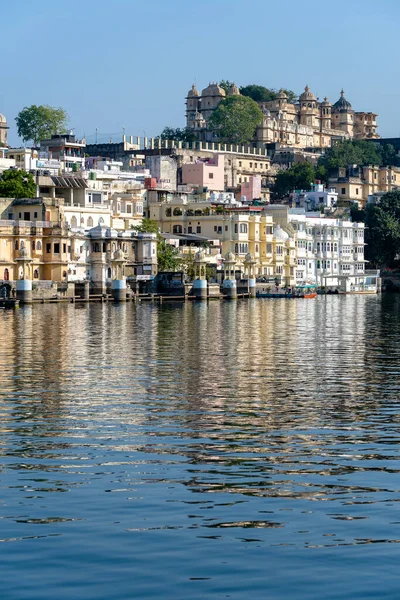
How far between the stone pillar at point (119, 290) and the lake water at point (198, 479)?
51.1 metres

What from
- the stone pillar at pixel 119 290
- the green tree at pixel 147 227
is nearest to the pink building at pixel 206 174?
the green tree at pixel 147 227

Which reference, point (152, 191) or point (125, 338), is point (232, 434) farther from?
point (152, 191)

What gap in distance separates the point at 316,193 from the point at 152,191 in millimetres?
39378

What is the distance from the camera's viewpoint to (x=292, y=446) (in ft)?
72.0

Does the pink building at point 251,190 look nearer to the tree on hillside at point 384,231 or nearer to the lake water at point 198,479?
the tree on hillside at point 384,231

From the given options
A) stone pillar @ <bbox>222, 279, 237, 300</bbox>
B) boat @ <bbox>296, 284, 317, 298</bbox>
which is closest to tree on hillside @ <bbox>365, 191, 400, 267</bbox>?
boat @ <bbox>296, 284, 317, 298</bbox>

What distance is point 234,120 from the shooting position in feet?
588

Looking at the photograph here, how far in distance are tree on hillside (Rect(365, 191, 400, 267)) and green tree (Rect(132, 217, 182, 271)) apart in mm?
41071

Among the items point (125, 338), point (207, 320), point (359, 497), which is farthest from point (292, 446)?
point (207, 320)

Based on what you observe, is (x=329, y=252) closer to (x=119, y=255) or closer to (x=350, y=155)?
(x=119, y=255)

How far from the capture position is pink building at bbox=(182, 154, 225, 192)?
468 ft

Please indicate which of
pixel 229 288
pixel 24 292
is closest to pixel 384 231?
pixel 229 288

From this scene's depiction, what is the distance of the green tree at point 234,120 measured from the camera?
588 ft

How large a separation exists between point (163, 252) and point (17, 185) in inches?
526
